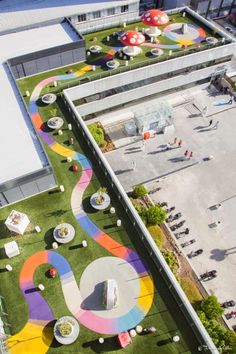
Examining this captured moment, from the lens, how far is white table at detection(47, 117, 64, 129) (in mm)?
39662

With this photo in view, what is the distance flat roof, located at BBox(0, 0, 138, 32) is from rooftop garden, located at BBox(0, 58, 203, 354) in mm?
27681

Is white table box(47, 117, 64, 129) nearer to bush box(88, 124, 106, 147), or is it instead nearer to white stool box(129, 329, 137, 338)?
bush box(88, 124, 106, 147)

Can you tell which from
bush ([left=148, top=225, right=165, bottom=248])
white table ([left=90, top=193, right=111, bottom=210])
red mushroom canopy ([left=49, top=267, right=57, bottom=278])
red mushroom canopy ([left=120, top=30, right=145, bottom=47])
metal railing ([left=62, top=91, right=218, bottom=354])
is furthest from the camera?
red mushroom canopy ([left=120, top=30, right=145, bottom=47])

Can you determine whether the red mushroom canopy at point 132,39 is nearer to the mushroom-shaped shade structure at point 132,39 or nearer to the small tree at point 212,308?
the mushroom-shaped shade structure at point 132,39

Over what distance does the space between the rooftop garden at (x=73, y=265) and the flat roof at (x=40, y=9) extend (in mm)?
27681

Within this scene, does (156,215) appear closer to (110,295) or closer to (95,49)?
(110,295)

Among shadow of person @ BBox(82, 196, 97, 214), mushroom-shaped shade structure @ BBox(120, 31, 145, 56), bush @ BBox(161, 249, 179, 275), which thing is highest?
mushroom-shaped shade structure @ BBox(120, 31, 145, 56)

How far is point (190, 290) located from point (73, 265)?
14574mm

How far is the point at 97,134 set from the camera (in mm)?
48438

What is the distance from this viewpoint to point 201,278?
37.0m

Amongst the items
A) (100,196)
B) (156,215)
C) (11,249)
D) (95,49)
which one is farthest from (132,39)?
(11,249)

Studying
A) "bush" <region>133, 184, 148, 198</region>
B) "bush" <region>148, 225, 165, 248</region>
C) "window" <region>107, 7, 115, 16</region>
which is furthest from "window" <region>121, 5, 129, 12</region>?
"bush" <region>148, 225, 165, 248</region>

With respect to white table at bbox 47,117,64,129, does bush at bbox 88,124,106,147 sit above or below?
below

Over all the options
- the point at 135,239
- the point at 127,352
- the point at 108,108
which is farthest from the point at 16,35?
the point at 127,352
